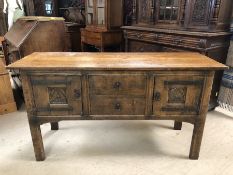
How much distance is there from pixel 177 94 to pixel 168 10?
1.43 m

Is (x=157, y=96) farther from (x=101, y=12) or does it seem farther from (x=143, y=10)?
(x=101, y=12)

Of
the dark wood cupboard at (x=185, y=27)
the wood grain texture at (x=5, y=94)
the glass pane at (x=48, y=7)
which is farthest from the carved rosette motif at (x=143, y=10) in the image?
the glass pane at (x=48, y=7)

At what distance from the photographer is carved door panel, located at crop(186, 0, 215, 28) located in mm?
2084

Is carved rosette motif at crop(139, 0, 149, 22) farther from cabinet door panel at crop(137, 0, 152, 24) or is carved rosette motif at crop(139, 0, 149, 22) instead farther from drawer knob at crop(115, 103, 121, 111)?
drawer knob at crop(115, 103, 121, 111)

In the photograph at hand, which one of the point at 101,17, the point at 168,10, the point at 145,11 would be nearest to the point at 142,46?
the point at 145,11

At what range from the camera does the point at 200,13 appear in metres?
2.15

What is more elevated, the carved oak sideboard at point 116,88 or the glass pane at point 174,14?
the glass pane at point 174,14

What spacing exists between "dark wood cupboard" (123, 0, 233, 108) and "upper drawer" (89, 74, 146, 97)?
102cm

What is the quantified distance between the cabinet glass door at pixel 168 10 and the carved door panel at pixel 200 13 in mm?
218

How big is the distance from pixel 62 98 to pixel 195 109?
986mm

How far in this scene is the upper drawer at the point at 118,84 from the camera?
1.43 meters

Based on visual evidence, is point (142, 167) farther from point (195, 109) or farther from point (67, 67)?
point (67, 67)

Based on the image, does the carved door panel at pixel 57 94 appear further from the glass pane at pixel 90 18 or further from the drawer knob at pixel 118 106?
the glass pane at pixel 90 18

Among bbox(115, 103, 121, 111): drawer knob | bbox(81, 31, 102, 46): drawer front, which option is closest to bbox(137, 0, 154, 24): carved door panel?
bbox(81, 31, 102, 46): drawer front
